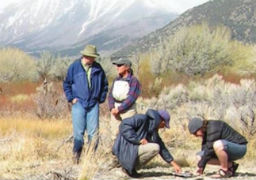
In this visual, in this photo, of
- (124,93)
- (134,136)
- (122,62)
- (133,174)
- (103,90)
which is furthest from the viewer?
(103,90)

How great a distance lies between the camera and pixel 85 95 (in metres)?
9.78

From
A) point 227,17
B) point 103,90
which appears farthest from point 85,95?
point 227,17

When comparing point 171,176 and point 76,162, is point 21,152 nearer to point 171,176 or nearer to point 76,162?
point 76,162

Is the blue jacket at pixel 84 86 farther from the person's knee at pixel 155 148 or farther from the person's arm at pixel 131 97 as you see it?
the person's knee at pixel 155 148

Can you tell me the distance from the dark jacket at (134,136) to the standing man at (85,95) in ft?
3.29

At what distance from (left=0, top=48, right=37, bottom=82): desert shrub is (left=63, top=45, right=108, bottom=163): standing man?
122 feet

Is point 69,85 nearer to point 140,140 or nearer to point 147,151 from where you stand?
point 140,140

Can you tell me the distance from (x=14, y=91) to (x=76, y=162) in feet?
89.9

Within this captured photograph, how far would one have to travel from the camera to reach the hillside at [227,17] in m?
153

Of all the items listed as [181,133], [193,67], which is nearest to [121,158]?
[181,133]

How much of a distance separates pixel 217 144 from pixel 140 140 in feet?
3.62

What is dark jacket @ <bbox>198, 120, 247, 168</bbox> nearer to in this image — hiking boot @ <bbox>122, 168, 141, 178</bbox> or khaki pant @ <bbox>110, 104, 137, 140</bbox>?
hiking boot @ <bbox>122, 168, 141, 178</bbox>

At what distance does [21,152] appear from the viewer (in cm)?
1045

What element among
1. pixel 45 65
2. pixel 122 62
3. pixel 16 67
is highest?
pixel 45 65
